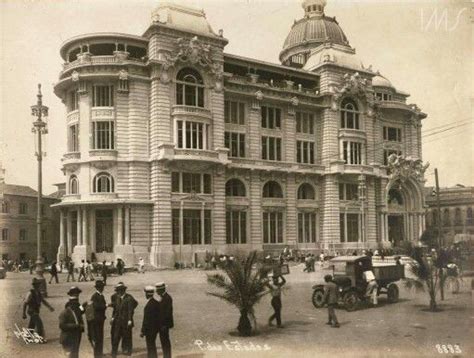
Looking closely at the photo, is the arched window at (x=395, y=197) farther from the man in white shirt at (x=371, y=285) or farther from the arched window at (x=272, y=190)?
the man in white shirt at (x=371, y=285)

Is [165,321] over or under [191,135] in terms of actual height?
under

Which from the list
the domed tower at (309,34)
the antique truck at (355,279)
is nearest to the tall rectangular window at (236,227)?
the antique truck at (355,279)

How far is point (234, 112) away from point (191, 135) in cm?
681

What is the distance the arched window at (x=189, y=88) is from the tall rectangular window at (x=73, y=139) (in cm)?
906

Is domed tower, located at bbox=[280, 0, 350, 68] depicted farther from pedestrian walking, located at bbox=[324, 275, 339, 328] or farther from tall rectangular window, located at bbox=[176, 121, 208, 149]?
pedestrian walking, located at bbox=[324, 275, 339, 328]

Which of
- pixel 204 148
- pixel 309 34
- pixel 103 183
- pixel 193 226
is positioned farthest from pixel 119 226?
pixel 309 34

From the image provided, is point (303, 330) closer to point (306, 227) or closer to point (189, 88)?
point (189, 88)

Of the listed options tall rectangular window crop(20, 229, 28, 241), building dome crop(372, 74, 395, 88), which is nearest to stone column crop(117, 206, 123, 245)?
tall rectangular window crop(20, 229, 28, 241)

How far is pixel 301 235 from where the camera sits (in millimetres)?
49750

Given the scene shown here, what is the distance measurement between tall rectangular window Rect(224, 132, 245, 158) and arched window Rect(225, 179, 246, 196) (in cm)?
248

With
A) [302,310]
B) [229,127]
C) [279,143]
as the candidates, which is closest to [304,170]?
[279,143]

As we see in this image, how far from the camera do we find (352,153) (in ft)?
169

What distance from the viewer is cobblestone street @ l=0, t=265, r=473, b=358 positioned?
13.4m

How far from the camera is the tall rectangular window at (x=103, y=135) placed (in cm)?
3988
